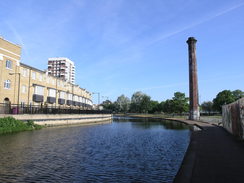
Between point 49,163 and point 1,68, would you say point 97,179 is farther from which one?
point 1,68

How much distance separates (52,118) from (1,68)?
954 cm

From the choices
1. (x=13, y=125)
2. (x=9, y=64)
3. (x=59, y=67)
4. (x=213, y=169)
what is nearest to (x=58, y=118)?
(x=9, y=64)

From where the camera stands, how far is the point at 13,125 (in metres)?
24.3

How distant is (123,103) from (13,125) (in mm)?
116299

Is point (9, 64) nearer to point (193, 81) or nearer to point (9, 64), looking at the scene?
point (9, 64)

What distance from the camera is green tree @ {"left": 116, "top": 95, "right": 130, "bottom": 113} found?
137 metres

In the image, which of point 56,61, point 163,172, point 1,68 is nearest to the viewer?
point 163,172

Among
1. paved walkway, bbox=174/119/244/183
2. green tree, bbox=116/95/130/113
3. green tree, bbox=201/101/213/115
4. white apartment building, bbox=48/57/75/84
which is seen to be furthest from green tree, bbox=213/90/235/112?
white apartment building, bbox=48/57/75/84

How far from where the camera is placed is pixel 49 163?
10227 mm

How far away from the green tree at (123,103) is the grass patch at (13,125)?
359ft

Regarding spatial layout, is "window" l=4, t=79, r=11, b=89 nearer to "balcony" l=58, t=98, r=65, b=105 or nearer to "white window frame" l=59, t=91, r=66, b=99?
"balcony" l=58, t=98, r=65, b=105

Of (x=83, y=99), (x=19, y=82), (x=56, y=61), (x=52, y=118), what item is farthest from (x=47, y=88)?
(x=56, y=61)

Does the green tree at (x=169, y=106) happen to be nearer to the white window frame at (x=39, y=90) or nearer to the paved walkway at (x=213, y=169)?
the white window frame at (x=39, y=90)

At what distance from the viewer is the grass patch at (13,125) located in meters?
22.8
